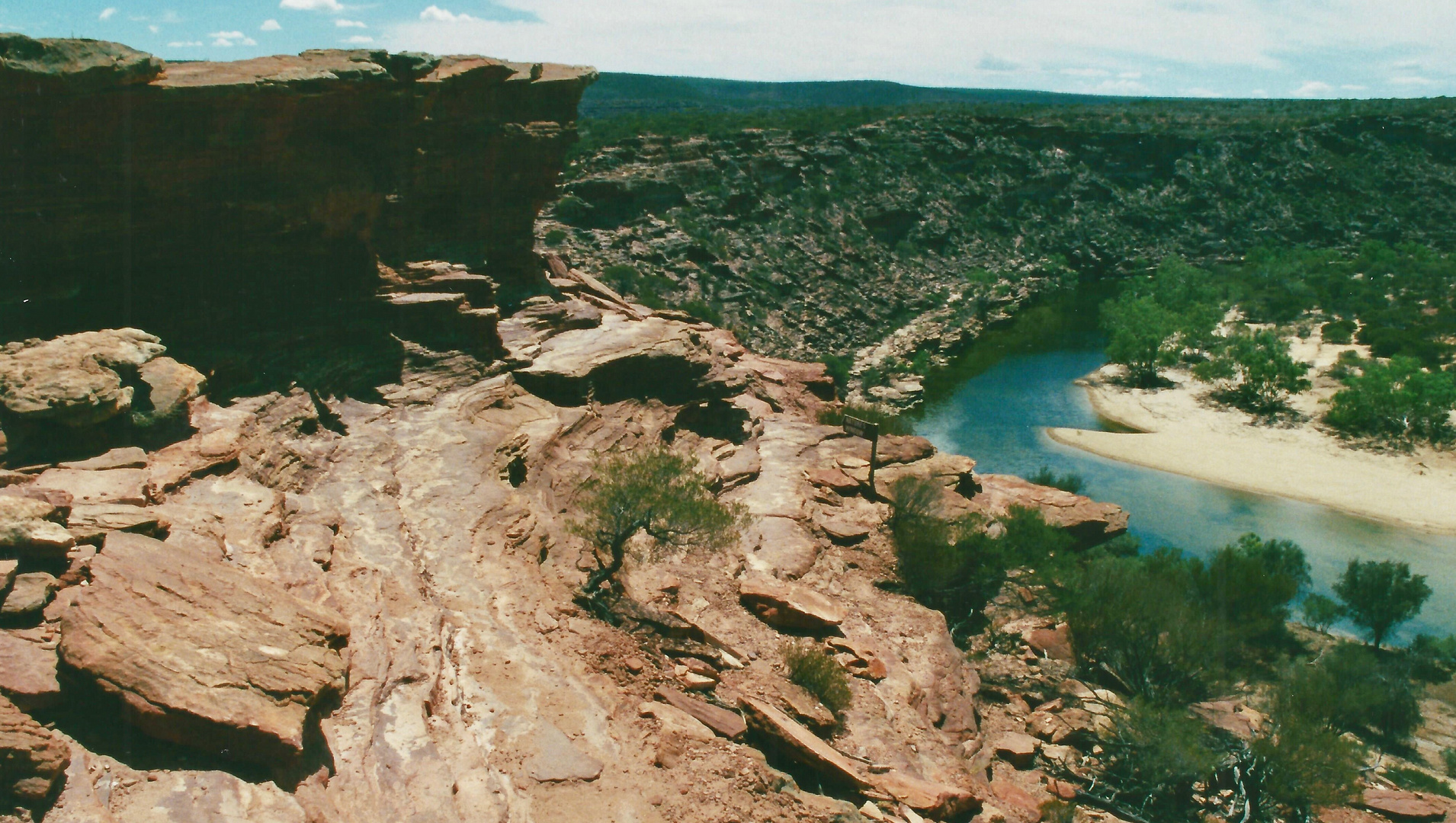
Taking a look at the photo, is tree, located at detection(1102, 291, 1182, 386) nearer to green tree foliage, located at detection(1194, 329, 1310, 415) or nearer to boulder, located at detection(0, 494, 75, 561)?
green tree foliage, located at detection(1194, 329, 1310, 415)

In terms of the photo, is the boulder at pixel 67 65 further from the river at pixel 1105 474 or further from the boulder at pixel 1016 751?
the river at pixel 1105 474

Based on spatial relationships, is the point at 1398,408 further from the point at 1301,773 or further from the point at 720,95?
the point at 720,95

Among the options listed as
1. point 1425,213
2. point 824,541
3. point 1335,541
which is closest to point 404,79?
point 824,541

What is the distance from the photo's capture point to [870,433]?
27594mm

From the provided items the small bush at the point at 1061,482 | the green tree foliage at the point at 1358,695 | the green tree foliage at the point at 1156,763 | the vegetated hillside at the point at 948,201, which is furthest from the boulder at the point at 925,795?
the vegetated hillside at the point at 948,201

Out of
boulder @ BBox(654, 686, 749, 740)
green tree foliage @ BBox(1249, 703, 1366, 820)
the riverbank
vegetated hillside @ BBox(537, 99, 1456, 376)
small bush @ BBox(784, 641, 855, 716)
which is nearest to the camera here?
boulder @ BBox(654, 686, 749, 740)

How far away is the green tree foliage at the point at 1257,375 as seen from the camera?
177 feet

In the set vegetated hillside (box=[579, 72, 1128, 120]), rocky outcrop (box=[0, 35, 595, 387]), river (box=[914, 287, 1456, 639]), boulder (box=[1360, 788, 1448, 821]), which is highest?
vegetated hillside (box=[579, 72, 1128, 120])

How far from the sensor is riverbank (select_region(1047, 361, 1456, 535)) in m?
41.6

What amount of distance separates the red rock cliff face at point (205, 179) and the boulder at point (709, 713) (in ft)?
36.6

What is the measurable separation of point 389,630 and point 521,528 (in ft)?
14.1

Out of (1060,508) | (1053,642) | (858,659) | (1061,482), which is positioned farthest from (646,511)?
(1061,482)

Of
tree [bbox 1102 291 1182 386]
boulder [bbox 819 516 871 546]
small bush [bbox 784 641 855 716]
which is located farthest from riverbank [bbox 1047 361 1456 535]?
small bush [bbox 784 641 855 716]

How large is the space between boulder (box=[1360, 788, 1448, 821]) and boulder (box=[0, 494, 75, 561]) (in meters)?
20.4
